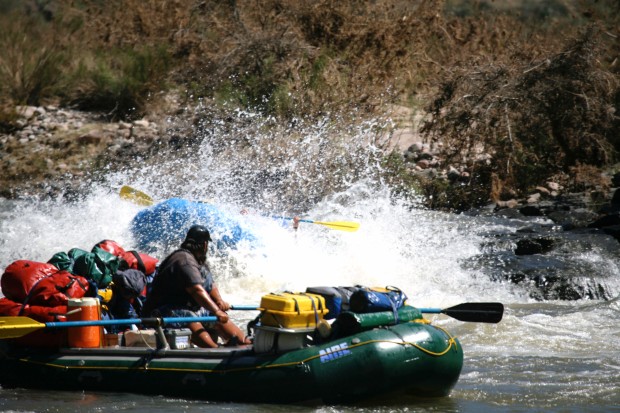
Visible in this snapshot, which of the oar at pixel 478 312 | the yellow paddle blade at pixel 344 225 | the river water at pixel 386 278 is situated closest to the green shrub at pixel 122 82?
the river water at pixel 386 278

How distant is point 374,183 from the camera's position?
14.2 meters

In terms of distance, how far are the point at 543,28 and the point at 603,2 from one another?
1.66 m

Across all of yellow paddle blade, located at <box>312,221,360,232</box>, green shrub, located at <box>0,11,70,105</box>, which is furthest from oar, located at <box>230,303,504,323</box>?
green shrub, located at <box>0,11,70,105</box>

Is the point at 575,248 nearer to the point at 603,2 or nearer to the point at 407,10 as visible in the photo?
the point at 407,10

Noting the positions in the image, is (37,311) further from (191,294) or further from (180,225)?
(180,225)

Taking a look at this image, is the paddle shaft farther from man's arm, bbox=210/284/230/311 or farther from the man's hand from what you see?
man's arm, bbox=210/284/230/311

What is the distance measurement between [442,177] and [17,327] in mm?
9841

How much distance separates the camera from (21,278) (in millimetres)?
6684

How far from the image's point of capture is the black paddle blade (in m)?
6.59

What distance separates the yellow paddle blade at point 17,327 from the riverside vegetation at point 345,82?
8568 mm

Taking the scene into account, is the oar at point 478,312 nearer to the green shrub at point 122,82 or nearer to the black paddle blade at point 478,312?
the black paddle blade at point 478,312

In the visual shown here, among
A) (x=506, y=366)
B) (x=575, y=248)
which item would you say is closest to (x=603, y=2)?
(x=575, y=248)

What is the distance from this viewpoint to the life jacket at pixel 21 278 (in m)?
6.68

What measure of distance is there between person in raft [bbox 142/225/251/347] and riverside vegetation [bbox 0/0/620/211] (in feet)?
25.5
